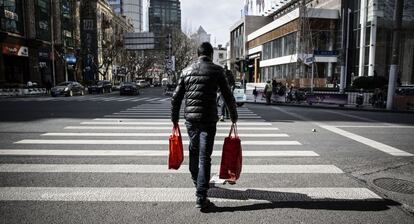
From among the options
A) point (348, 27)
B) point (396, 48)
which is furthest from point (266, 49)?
point (396, 48)

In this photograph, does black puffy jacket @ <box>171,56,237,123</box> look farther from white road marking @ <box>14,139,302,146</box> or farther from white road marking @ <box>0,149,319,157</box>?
white road marking @ <box>14,139,302,146</box>

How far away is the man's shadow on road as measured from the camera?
4095 mm

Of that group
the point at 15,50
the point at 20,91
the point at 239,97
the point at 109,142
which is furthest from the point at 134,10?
the point at 109,142

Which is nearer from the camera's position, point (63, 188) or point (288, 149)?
point (63, 188)

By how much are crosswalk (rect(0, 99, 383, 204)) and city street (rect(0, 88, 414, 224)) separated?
0.02 m

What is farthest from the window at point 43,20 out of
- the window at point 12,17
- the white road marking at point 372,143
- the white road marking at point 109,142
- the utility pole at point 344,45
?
the white road marking at point 372,143

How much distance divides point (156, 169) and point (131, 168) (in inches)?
17.4

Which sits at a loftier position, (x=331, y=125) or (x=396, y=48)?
(x=396, y=48)

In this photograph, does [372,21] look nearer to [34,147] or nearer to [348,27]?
[348,27]

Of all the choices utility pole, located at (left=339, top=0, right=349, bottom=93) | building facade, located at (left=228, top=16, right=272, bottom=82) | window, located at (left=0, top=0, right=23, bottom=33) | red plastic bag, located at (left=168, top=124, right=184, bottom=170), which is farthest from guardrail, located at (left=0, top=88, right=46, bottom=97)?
building facade, located at (left=228, top=16, right=272, bottom=82)

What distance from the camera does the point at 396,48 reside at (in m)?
17.4

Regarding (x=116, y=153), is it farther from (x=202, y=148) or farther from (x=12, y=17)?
(x=12, y=17)

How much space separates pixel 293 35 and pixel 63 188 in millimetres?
39277

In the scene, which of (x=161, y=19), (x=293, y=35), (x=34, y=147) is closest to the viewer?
(x=34, y=147)
